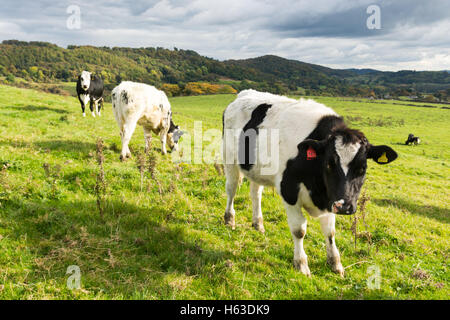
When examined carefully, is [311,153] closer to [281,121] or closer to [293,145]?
[293,145]

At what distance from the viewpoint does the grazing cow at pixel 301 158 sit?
4098 mm

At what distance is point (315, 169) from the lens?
4.49 meters

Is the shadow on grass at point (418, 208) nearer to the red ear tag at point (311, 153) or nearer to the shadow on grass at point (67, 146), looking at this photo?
the red ear tag at point (311, 153)

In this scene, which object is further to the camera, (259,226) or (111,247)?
(259,226)

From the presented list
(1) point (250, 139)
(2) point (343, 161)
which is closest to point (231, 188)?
(1) point (250, 139)

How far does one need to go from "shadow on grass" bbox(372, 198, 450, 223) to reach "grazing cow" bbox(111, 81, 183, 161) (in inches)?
329

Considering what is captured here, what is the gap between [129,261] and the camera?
15.3ft

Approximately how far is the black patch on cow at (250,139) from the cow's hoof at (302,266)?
1.97 metres

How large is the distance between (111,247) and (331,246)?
3.85 m

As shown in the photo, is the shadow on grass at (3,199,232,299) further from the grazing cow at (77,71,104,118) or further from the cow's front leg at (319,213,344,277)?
the grazing cow at (77,71,104,118)

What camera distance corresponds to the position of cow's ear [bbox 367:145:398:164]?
4.29 meters

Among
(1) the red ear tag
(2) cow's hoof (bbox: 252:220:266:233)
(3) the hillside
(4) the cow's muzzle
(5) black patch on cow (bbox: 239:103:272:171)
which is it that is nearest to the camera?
(4) the cow's muzzle

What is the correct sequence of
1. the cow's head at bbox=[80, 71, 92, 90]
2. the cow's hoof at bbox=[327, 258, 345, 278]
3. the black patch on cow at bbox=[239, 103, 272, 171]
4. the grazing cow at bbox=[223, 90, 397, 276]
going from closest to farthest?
1. the grazing cow at bbox=[223, 90, 397, 276]
2. the cow's hoof at bbox=[327, 258, 345, 278]
3. the black patch on cow at bbox=[239, 103, 272, 171]
4. the cow's head at bbox=[80, 71, 92, 90]

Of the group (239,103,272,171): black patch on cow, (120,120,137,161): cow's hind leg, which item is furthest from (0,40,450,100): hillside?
(239,103,272,171): black patch on cow
